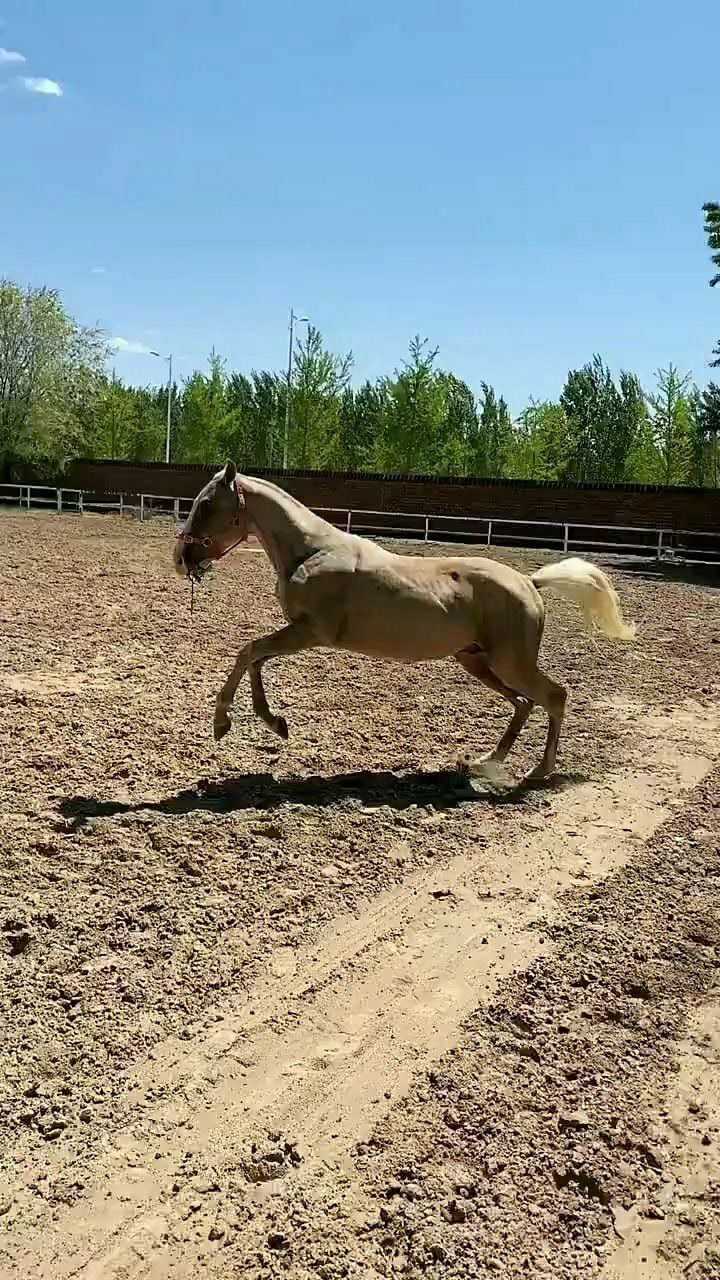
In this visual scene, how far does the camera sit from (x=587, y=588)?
6613mm

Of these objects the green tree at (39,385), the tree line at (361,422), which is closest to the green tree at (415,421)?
the tree line at (361,422)

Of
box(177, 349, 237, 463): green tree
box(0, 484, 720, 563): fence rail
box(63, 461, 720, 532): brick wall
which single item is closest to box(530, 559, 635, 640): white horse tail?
box(0, 484, 720, 563): fence rail

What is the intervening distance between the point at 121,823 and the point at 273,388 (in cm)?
4429

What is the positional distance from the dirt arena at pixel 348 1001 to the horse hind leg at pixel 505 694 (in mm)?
251

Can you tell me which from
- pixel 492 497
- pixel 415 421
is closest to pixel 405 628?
pixel 492 497

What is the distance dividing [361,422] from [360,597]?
4082cm

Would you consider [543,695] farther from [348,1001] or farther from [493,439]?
[493,439]

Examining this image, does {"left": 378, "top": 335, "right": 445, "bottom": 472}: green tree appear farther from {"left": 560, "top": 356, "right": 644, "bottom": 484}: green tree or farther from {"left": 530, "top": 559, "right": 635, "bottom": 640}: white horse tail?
{"left": 530, "top": 559, "right": 635, "bottom": 640}: white horse tail

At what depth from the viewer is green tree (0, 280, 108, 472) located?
3966cm

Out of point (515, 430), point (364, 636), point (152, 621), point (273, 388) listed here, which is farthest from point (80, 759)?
point (273, 388)

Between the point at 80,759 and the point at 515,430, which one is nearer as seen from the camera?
the point at 80,759

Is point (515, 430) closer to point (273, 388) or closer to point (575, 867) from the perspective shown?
point (273, 388)

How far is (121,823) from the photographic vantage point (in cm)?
501

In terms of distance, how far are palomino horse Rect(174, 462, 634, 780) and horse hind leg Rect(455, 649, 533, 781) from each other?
26 cm
